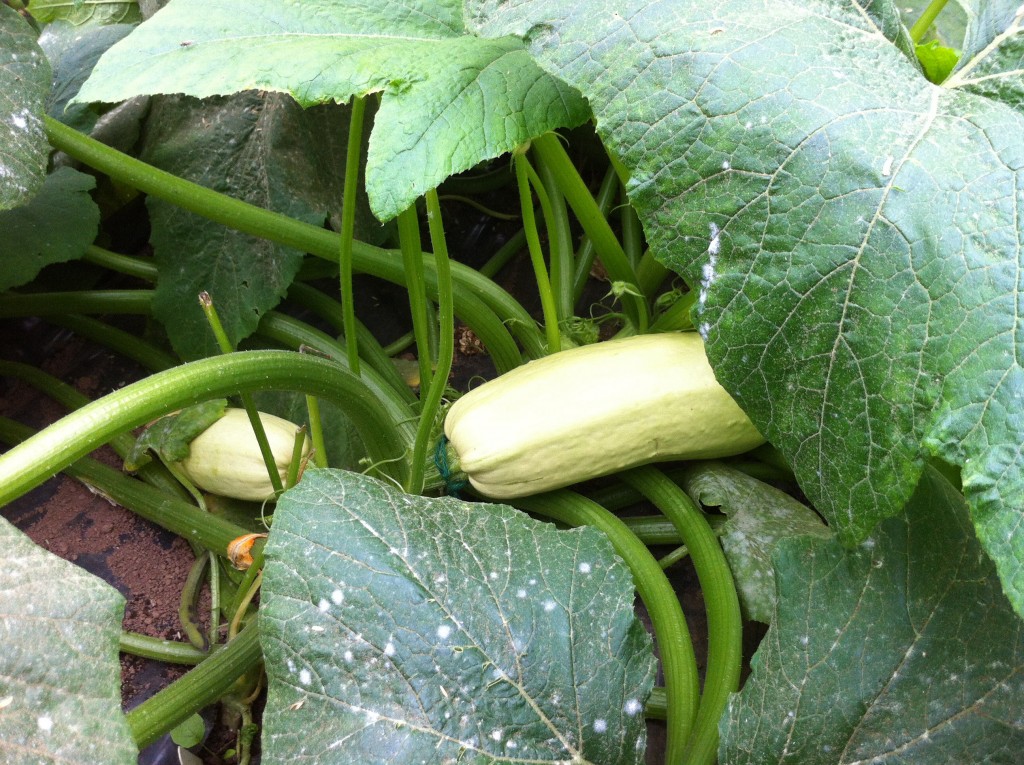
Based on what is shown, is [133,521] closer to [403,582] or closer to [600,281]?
[403,582]

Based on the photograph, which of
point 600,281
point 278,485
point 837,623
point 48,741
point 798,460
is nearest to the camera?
point 48,741

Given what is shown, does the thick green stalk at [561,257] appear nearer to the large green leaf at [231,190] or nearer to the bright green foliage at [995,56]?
the large green leaf at [231,190]

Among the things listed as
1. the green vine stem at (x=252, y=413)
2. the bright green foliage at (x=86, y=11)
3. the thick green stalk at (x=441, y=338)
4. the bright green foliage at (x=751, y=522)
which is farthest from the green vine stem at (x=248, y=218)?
the bright green foliage at (x=86, y=11)

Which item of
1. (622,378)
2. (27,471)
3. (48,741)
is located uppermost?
(27,471)

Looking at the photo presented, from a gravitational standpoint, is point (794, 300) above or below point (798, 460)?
above

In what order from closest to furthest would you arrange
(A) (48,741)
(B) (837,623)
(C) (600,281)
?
1. (A) (48,741)
2. (B) (837,623)
3. (C) (600,281)

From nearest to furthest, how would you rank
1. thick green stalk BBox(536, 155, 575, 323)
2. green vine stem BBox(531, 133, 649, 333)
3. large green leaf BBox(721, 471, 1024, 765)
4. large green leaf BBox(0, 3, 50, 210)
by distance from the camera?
1. large green leaf BBox(721, 471, 1024, 765)
2. large green leaf BBox(0, 3, 50, 210)
3. green vine stem BBox(531, 133, 649, 333)
4. thick green stalk BBox(536, 155, 575, 323)

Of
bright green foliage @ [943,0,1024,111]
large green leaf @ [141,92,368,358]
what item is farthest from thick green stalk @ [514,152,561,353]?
bright green foliage @ [943,0,1024,111]

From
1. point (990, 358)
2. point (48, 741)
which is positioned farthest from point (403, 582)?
point (990, 358)

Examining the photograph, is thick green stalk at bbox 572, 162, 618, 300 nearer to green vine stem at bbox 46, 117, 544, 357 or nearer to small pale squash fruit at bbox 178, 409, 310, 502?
green vine stem at bbox 46, 117, 544, 357
